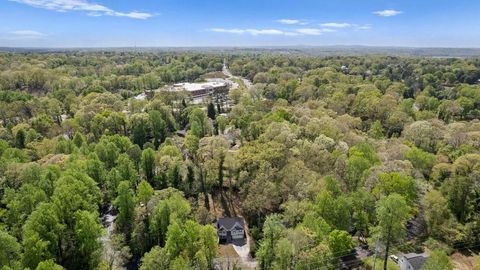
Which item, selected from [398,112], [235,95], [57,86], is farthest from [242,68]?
[398,112]

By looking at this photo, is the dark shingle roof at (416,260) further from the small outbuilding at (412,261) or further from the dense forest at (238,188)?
the dense forest at (238,188)

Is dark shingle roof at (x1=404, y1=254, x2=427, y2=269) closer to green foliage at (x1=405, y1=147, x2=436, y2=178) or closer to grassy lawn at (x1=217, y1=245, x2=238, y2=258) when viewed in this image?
grassy lawn at (x1=217, y1=245, x2=238, y2=258)

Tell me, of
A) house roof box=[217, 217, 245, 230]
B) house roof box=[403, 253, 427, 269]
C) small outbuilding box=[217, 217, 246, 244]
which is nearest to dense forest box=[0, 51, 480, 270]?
house roof box=[217, 217, 245, 230]

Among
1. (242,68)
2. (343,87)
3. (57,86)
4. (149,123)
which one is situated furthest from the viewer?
(242,68)

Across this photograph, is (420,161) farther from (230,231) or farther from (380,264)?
(230,231)

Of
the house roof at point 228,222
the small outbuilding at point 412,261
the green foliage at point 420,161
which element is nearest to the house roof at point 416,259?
the small outbuilding at point 412,261

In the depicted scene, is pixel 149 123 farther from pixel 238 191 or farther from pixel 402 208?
pixel 402 208
